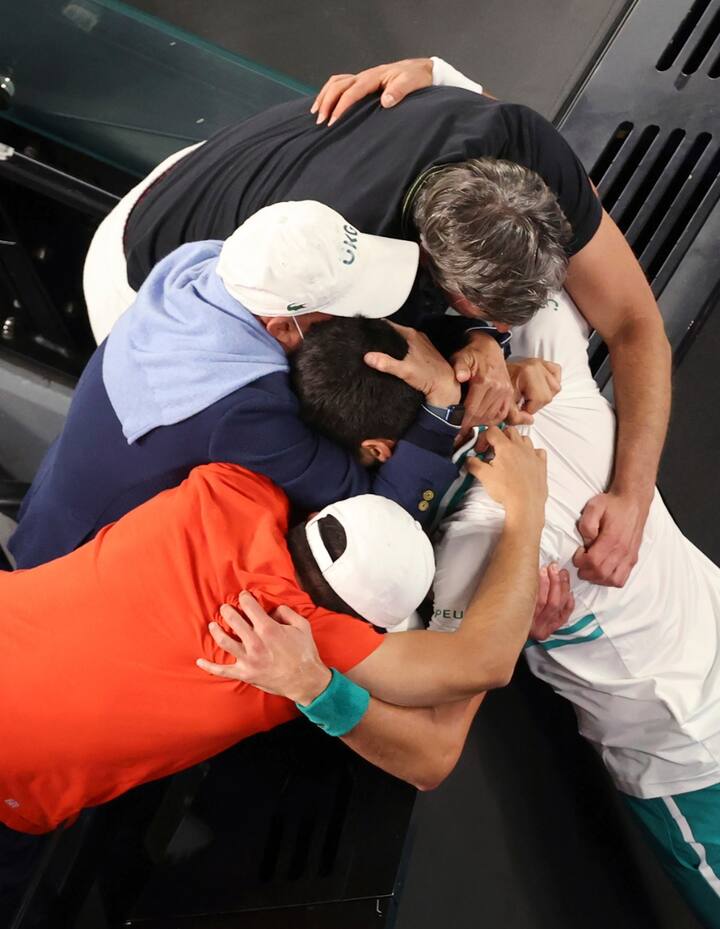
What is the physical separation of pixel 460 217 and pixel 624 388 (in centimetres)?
54

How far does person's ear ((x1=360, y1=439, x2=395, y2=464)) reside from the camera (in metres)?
1.18

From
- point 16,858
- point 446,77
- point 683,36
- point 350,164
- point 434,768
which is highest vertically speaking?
point 683,36

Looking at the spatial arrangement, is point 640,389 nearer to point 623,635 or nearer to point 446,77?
point 623,635

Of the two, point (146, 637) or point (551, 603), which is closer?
point (146, 637)

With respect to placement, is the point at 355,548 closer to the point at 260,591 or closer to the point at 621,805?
the point at 260,591

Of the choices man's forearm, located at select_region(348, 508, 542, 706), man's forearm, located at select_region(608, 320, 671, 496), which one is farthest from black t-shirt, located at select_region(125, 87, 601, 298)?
man's forearm, located at select_region(348, 508, 542, 706)

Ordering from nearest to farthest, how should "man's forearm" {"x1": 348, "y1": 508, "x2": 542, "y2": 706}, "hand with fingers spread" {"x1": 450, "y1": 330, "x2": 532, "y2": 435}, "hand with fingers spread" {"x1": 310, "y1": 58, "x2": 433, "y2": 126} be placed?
"man's forearm" {"x1": 348, "y1": 508, "x2": 542, "y2": 706} → "hand with fingers spread" {"x1": 450, "y1": 330, "x2": 532, "y2": 435} → "hand with fingers spread" {"x1": 310, "y1": 58, "x2": 433, "y2": 126}

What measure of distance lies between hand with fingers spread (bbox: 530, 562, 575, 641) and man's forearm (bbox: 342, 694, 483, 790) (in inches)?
6.5

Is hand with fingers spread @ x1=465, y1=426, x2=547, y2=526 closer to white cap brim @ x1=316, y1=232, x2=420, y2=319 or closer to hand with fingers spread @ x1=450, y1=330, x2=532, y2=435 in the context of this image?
hand with fingers spread @ x1=450, y1=330, x2=532, y2=435

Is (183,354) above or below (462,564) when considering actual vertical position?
above

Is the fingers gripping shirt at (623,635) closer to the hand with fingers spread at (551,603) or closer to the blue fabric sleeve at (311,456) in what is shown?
the hand with fingers spread at (551,603)

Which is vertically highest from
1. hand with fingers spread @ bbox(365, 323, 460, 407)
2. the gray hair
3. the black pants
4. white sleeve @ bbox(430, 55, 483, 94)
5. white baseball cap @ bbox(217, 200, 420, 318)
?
white sleeve @ bbox(430, 55, 483, 94)

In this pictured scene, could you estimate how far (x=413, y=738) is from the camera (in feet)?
3.84

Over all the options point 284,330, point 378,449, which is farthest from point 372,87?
point 378,449
